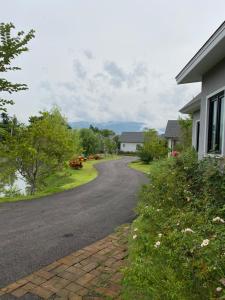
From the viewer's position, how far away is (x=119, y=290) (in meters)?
3.21

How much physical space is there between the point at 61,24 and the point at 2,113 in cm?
983

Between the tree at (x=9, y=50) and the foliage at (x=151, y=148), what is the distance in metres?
23.2

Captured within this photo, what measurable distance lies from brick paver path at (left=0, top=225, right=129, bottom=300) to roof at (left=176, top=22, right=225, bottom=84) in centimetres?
412

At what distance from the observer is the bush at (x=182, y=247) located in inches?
100

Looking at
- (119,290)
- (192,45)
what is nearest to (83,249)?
(119,290)

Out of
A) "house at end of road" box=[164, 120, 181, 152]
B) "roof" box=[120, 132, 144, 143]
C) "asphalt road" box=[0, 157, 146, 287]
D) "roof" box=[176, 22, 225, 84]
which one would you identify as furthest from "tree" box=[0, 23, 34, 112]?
"roof" box=[120, 132, 144, 143]

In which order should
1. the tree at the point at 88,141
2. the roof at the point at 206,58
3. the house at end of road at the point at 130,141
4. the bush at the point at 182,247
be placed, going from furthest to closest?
the house at end of road at the point at 130,141
the tree at the point at 88,141
the roof at the point at 206,58
the bush at the point at 182,247

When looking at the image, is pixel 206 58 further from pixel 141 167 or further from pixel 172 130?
pixel 172 130

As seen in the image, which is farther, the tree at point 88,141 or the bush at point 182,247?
the tree at point 88,141

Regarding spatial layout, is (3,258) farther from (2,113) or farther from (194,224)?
(194,224)

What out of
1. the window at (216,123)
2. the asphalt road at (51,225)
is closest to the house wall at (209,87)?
the window at (216,123)

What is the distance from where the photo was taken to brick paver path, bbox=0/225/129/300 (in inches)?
125

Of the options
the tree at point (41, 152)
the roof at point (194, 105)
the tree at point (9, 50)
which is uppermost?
the roof at point (194, 105)

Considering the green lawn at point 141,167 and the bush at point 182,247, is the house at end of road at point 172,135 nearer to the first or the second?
the green lawn at point 141,167
